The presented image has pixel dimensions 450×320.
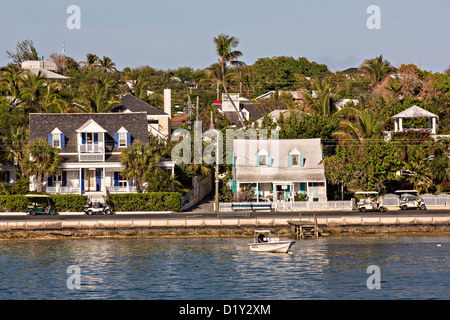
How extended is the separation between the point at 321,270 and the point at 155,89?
4336 inches

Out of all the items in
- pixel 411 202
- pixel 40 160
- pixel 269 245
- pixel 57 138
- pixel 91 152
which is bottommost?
pixel 269 245

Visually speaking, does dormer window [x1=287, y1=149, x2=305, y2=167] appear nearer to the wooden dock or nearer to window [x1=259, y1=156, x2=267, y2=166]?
window [x1=259, y1=156, x2=267, y2=166]

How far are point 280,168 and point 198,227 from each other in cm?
1440

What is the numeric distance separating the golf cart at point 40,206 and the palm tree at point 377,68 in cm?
5944

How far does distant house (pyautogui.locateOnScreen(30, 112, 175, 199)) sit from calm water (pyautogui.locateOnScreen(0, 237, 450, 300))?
11.0m

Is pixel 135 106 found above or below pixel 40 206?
above

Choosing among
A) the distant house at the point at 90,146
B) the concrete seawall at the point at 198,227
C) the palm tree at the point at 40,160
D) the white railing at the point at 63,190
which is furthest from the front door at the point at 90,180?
the concrete seawall at the point at 198,227

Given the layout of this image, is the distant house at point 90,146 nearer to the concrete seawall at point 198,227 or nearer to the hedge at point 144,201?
the hedge at point 144,201

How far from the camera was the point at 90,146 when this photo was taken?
65.7 metres

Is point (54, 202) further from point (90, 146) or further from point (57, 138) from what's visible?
point (57, 138)

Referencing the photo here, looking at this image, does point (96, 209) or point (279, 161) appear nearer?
point (96, 209)

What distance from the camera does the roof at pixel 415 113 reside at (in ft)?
256

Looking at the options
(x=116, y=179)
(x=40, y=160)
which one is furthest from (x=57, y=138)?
(x=116, y=179)
